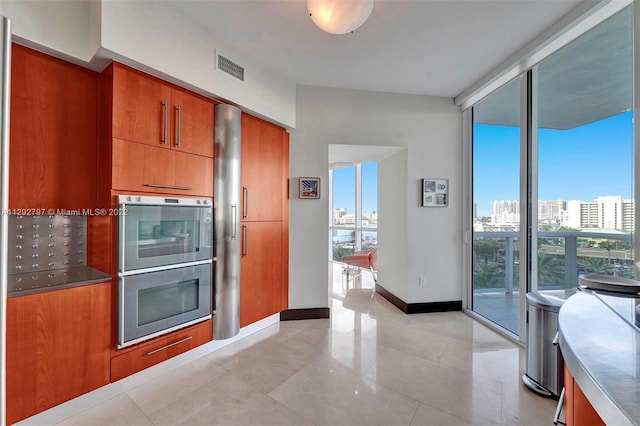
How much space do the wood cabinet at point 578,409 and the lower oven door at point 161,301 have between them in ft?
7.37

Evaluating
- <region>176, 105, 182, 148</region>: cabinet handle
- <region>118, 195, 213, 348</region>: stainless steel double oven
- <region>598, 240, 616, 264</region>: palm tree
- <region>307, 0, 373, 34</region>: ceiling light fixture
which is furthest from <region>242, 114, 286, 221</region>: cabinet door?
<region>598, 240, 616, 264</region>: palm tree

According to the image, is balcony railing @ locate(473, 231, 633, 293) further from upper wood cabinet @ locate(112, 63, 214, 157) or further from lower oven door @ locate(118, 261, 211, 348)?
upper wood cabinet @ locate(112, 63, 214, 157)

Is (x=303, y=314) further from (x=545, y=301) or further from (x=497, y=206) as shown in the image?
(x=497, y=206)

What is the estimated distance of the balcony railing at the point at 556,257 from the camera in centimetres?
201

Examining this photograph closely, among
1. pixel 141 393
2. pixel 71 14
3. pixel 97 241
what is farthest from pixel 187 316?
pixel 71 14

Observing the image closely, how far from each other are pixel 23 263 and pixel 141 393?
111 cm

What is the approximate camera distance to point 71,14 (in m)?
1.83

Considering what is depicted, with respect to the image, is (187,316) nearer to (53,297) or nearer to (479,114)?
(53,297)

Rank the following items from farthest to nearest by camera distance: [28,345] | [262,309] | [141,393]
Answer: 1. [262,309]
2. [141,393]
3. [28,345]

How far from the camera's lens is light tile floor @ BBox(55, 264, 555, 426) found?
174cm

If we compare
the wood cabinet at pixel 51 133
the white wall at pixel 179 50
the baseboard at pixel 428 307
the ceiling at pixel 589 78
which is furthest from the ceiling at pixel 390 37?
the baseboard at pixel 428 307

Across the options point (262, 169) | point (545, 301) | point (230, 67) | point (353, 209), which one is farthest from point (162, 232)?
point (353, 209)

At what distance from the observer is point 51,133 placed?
6.14 feet

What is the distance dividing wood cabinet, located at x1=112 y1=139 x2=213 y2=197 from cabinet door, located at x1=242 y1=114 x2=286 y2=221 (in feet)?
1.40
